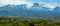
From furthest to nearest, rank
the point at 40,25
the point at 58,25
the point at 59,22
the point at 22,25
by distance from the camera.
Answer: the point at 59,22, the point at 58,25, the point at 40,25, the point at 22,25

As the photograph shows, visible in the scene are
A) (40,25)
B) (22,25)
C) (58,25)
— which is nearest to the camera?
(22,25)

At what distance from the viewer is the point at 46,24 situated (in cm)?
1536

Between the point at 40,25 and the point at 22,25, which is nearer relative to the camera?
the point at 22,25

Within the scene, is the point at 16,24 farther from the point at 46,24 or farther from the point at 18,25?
the point at 46,24

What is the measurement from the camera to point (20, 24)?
14484 mm

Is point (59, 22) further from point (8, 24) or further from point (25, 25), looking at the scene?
point (8, 24)

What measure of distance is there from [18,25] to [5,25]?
1.31 m

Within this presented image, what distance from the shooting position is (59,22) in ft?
57.5

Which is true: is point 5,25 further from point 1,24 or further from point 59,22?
point 59,22

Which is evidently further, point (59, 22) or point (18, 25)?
point (59, 22)

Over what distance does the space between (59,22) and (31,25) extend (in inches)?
178

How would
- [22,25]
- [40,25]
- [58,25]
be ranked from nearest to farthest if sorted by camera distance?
[22,25]
[40,25]
[58,25]

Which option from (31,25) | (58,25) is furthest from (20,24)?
(58,25)

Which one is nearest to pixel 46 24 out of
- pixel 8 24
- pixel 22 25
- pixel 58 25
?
pixel 58 25
